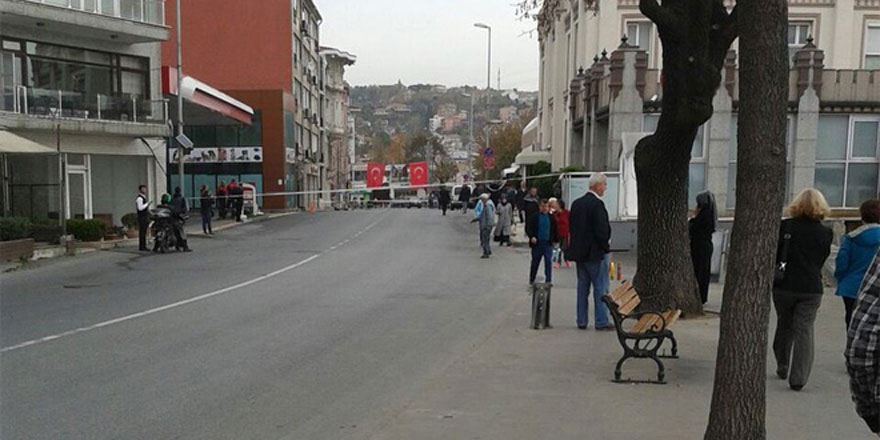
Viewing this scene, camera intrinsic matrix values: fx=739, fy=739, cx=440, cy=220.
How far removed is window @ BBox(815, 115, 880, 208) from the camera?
2434cm

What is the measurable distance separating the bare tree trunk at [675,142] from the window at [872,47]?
21.8 metres

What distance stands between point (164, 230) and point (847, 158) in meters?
21.9

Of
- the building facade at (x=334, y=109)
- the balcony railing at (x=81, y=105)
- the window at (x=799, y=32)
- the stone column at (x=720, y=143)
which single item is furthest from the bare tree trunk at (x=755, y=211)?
the building facade at (x=334, y=109)

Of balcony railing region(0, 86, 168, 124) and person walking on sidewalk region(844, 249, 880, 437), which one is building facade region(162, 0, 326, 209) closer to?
balcony railing region(0, 86, 168, 124)

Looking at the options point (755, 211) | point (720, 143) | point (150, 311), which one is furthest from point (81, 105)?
point (755, 211)

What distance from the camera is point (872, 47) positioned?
27922mm

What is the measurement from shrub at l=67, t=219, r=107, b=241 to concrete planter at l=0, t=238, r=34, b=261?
2.52 m

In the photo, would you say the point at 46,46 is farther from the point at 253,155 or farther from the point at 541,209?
the point at 253,155

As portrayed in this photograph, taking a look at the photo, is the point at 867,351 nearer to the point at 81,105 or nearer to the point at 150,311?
the point at 150,311

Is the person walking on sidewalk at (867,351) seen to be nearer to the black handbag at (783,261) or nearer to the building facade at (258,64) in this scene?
the black handbag at (783,261)

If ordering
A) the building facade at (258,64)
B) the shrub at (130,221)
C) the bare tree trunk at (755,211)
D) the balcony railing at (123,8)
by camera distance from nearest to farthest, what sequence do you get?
the bare tree trunk at (755,211) < the balcony railing at (123,8) < the shrub at (130,221) < the building facade at (258,64)

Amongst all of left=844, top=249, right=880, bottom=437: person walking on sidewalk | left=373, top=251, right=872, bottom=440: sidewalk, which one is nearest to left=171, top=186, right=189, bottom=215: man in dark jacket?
left=373, top=251, right=872, bottom=440: sidewalk

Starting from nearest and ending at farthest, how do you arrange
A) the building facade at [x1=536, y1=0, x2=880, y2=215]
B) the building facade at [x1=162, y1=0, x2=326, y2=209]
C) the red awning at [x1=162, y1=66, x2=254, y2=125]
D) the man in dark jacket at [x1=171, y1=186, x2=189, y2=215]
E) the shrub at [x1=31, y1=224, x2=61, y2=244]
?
the shrub at [x1=31, y1=224, x2=61, y2=244] < the man in dark jacket at [x1=171, y1=186, x2=189, y2=215] < the building facade at [x1=536, y1=0, x2=880, y2=215] < the red awning at [x1=162, y1=66, x2=254, y2=125] < the building facade at [x1=162, y1=0, x2=326, y2=209]

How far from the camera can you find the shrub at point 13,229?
19.1 metres
